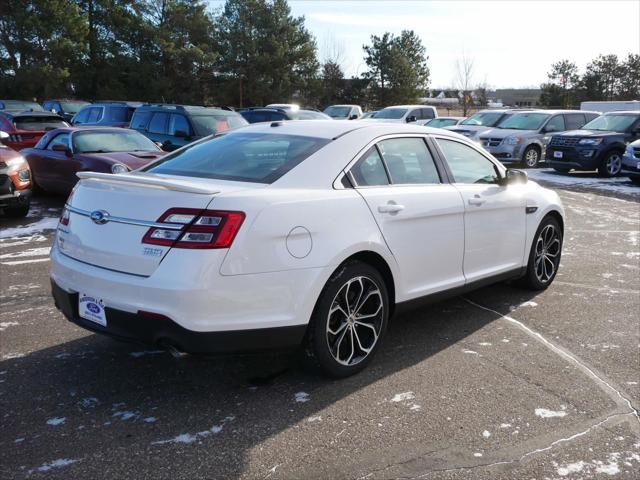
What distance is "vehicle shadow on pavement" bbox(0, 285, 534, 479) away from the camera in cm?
295

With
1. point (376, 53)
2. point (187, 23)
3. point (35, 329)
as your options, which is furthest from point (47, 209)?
point (376, 53)

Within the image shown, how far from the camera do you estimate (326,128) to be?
436 cm

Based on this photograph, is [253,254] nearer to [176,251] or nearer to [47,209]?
[176,251]

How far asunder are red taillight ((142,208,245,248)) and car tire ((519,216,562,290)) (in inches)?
134

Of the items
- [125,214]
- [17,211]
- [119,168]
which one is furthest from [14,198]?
[125,214]

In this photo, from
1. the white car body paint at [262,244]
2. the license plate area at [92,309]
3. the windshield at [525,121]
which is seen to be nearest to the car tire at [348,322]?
the white car body paint at [262,244]

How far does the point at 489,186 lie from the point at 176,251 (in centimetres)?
289

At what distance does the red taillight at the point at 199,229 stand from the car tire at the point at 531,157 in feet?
53.0

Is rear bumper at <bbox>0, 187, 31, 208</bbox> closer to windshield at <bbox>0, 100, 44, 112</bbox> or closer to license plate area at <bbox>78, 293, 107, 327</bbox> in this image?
license plate area at <bbox>78, 293, 107, 327</bbox>

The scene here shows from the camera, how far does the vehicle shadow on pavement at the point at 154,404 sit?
9.69 ft

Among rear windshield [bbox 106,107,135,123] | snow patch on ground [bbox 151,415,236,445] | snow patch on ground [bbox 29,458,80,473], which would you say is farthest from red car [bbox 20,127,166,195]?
snow patch on ground [bbox 29,458,80,473]

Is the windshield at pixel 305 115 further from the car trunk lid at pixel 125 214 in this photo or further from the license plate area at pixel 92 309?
the license plate area at pixel 92 309

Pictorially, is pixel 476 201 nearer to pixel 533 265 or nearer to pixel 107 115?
pixel 533 265

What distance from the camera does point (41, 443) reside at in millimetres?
3082
